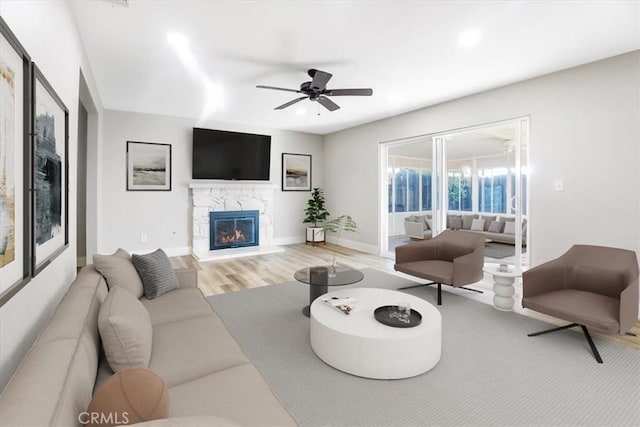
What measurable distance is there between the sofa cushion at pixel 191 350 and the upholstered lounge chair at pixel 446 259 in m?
2.37

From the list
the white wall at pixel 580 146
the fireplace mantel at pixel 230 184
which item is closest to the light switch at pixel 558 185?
the white wall at pixel 580 146

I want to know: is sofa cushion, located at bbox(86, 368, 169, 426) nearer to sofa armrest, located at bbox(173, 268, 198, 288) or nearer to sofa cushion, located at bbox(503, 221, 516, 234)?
sofa armrest, located at bbox(173, 268, 198, 288)

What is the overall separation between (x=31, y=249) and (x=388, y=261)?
5.14 m

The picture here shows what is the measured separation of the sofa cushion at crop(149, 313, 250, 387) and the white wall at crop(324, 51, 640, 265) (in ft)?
12.8

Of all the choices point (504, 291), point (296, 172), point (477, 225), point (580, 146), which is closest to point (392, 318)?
point (504, 291)

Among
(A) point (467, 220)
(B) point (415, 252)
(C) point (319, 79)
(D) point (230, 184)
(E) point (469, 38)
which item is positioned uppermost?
(E) point (469, 38)

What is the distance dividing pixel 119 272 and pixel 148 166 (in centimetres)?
413

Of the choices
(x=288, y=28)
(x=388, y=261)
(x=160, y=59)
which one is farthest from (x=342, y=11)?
(x=388, y=261)

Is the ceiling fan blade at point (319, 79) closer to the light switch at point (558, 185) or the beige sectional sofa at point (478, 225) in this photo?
the light switch at point (558, 185)

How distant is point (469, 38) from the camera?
300 cm

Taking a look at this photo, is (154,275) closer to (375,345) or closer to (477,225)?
(375,345)

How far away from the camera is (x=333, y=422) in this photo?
1756 millimetres

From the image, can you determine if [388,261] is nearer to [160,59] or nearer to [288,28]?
[288,28]

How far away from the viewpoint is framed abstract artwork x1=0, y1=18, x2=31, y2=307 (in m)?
1.15
